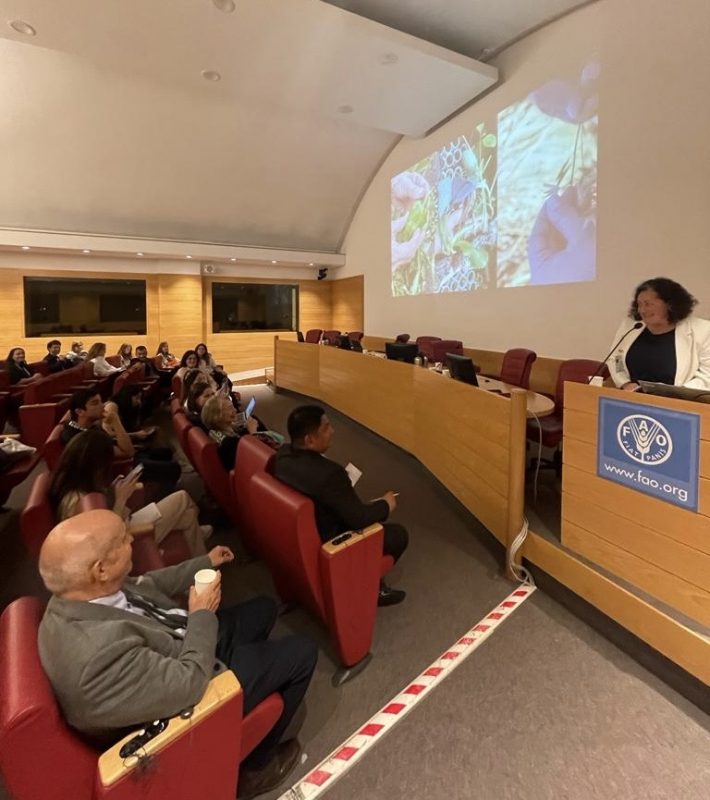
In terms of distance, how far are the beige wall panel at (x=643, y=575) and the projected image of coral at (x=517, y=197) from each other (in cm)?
402

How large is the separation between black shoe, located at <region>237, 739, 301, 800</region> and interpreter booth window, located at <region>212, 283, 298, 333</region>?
1105 cm

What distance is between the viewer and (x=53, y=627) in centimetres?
100

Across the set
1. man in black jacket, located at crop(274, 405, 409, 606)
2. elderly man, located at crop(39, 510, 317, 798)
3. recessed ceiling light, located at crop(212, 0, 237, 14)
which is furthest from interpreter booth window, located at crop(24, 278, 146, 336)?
elderly man, located at crop(39, 510, 317, 798)

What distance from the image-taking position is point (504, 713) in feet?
5.48

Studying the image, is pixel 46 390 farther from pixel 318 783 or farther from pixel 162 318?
pixel 162 318

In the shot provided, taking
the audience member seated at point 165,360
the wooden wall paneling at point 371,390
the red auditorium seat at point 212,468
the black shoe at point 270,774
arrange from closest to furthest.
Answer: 1. the black shoe at point 270,774
2. the red auditorium seat at point 212,468
3. the wooden wall paneling at point 371,390
4. the audience member seated at point 165,360

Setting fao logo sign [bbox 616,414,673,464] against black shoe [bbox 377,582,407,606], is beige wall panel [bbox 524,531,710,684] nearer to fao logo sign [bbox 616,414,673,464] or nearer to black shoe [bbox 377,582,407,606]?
fao logo sign [bbox 616,414,673,464]

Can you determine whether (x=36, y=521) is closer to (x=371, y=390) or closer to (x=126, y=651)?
(x=126, y=651)

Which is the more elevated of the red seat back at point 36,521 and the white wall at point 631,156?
the white wall at point 631,156

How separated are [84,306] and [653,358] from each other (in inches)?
437

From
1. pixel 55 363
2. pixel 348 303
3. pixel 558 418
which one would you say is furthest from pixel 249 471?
pixel 348 303

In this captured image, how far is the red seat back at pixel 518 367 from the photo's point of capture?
4.86 meters

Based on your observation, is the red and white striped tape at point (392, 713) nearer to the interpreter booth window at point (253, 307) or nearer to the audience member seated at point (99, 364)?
the audience member seated at point (99, 364)

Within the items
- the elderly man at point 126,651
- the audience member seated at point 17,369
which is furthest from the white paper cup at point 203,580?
the audience member seated at point 17,369
